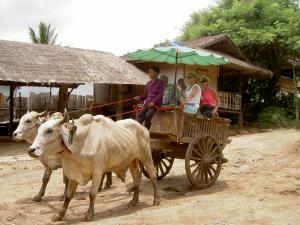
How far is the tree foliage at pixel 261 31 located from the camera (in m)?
20.5

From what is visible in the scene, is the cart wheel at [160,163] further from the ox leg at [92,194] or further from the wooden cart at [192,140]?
the ox leg at [92,194]

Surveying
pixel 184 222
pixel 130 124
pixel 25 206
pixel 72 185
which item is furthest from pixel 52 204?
pixel 184 222

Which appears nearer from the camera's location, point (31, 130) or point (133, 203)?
point (133, 203)

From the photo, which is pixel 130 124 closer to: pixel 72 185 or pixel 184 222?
pixel 72 185

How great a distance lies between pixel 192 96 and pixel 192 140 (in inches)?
33.8

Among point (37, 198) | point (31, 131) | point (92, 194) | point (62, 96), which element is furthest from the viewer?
point (62, 96)

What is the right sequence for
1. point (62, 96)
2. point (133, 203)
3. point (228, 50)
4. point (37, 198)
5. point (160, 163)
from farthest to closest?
point (228, 50), point (62, 96), point (160, 163), point (37, 198), point (133, 203)

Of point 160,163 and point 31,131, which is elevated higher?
point 31,131

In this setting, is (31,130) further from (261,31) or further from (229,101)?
(261,31)

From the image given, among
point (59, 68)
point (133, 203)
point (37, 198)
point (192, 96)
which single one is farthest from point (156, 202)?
point (59, 68)

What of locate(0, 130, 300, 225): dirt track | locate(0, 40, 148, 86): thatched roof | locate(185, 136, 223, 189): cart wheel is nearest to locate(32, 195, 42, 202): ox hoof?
locate(0, 130, 300, 225): dirt track

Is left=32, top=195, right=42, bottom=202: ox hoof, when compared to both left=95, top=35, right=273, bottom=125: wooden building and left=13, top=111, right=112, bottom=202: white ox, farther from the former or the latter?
left=95, top=35, right=273, bottom=125: wooden building

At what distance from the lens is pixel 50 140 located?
5879 millimetres

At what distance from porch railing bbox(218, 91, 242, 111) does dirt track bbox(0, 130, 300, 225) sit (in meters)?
8.50
